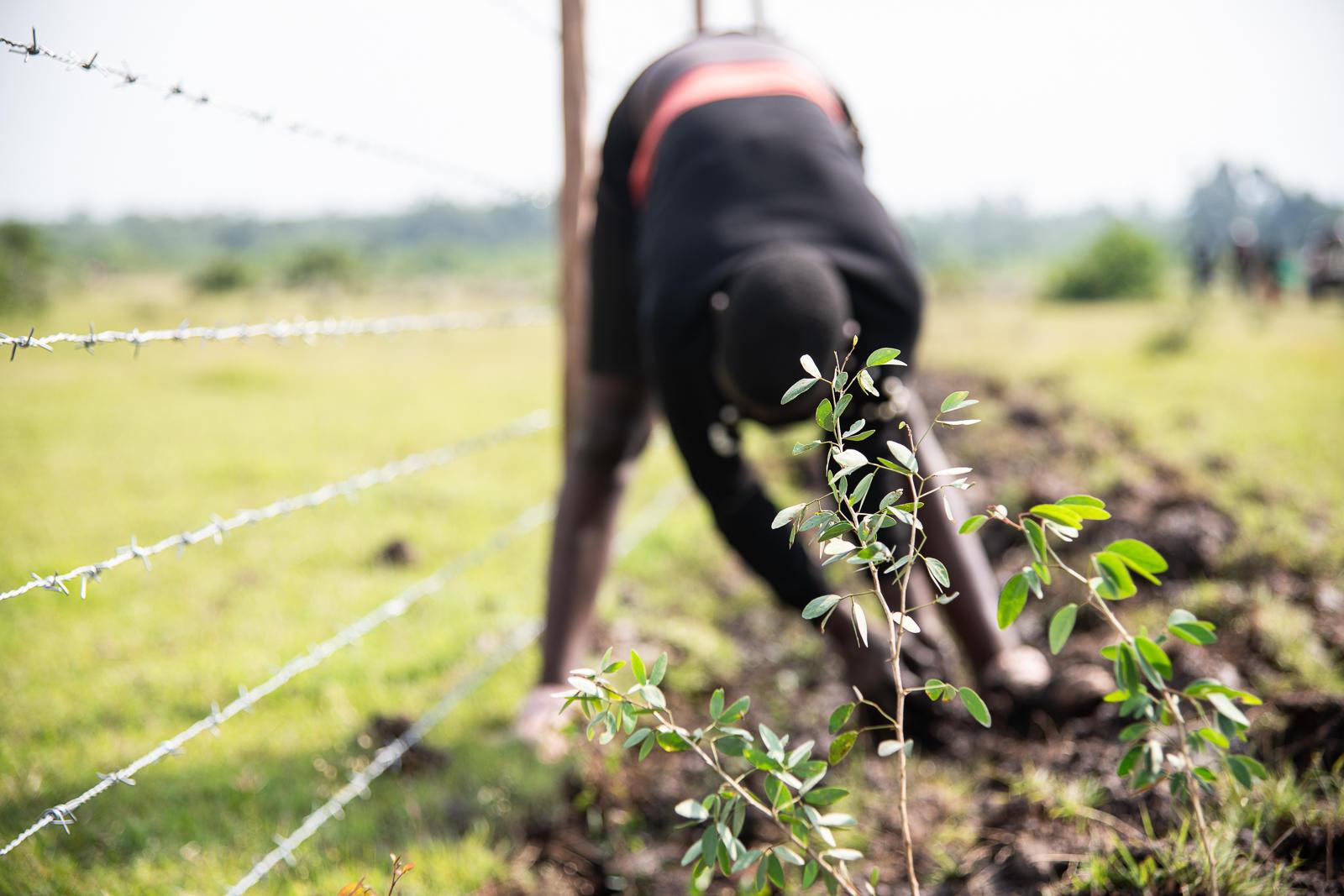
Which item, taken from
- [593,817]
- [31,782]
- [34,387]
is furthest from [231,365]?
[593,817]

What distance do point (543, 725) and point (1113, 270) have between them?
59.3 ft

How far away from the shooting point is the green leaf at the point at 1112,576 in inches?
33.8

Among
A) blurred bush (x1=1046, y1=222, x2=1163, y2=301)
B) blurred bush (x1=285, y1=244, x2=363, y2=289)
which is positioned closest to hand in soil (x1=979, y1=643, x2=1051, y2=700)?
blurred bush (x1=1046, y1=222, x2=1163, y2=301)

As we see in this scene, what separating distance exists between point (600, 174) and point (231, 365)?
8.58 meters

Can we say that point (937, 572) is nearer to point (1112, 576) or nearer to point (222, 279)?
point (1112, 576)

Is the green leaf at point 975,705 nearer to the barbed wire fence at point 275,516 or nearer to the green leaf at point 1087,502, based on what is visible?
the green leaf at point 1087,502

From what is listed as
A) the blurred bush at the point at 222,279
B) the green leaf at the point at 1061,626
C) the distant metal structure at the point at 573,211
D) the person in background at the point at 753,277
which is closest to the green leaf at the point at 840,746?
the green leaf at the point at 1061,626

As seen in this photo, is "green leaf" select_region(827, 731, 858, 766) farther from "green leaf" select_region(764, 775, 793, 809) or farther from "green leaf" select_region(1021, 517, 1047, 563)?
"green leaf" select_region(1021, 517, 1047, 563)

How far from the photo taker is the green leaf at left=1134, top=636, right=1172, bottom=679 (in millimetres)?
880

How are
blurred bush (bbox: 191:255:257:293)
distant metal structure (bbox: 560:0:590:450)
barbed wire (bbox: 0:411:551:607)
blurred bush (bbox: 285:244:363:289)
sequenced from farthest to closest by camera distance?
blurred bush (bbox: 285:244:363:289), blurred bush (bbox: 191:255:257:293), distant metal structure (bbox: 560:0:590:450), barbed wire (bbox: 0:411:551:607)

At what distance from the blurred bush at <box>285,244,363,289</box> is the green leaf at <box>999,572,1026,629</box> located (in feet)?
155

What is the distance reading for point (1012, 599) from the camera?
34.9 inches

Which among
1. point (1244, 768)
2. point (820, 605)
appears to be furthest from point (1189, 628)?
point (820, 605)

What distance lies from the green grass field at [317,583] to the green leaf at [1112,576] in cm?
135
